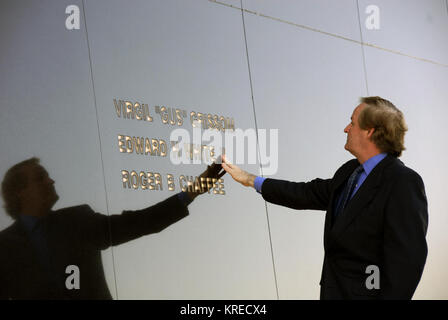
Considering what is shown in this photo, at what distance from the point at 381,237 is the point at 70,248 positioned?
5.23ft

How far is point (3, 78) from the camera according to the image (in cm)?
304

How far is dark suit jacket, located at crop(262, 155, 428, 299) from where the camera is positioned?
2.71 metres

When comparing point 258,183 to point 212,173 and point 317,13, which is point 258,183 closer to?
point 212,173

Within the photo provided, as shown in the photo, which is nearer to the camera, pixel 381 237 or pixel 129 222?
pixel 381 237

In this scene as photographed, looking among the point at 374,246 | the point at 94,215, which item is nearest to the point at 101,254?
the point at 94,215

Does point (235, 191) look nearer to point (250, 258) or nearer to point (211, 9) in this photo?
point (250, 258)

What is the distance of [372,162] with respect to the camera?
3049mm

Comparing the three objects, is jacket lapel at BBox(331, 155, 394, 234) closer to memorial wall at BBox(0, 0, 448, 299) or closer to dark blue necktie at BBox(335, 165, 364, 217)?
dark blue necktie at BBox(335, 165, 364, 217)

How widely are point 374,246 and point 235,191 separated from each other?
4.71 feet

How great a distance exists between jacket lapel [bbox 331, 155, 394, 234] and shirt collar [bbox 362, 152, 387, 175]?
8 centimetres

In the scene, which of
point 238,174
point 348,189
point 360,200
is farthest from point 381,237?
point 238,174

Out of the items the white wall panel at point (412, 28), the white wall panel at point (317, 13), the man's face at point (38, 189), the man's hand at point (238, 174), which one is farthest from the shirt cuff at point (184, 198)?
the white wall panel at point (412, 28)

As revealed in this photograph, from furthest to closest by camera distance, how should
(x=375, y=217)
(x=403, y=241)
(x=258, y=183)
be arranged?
(x=258, y=183) < (x=375, y=217) < (x=403, y=241)

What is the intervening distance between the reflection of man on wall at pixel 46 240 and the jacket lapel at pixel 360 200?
1.24 metres
